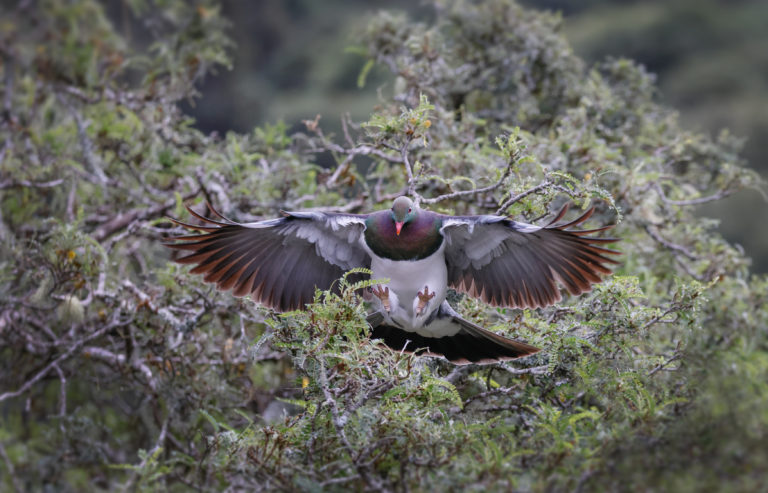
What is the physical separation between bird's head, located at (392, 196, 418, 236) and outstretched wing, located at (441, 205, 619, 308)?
0.46 ft

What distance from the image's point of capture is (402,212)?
2873 mm

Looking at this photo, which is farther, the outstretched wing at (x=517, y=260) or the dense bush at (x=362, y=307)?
the outstretched wing at (x=517, y=260)

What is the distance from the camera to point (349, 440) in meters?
2.36

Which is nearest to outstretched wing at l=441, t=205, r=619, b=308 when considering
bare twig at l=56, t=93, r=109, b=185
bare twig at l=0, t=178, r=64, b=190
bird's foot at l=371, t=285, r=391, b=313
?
bird's foot at l=371, t=285, r=391, b=313

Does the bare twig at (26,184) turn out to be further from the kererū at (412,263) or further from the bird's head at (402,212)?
the bird's head at (402,212)

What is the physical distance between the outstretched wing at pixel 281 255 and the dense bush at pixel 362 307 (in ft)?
0.82

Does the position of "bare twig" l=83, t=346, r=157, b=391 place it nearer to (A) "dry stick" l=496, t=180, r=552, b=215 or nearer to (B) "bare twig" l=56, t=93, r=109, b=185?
(B) "bare twig" l=56, t=93, r=109, b=185

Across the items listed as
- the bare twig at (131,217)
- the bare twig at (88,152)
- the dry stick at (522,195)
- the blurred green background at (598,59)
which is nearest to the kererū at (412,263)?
the dry stick at (522,195)

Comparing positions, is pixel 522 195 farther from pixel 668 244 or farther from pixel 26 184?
pixel 26 184

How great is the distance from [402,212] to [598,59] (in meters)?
9.78

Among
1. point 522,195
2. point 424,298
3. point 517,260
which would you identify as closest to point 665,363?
point 517,260

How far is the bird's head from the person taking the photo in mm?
2865

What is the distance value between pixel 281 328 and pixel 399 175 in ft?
5.80

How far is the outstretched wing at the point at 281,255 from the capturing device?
3.00 meters
